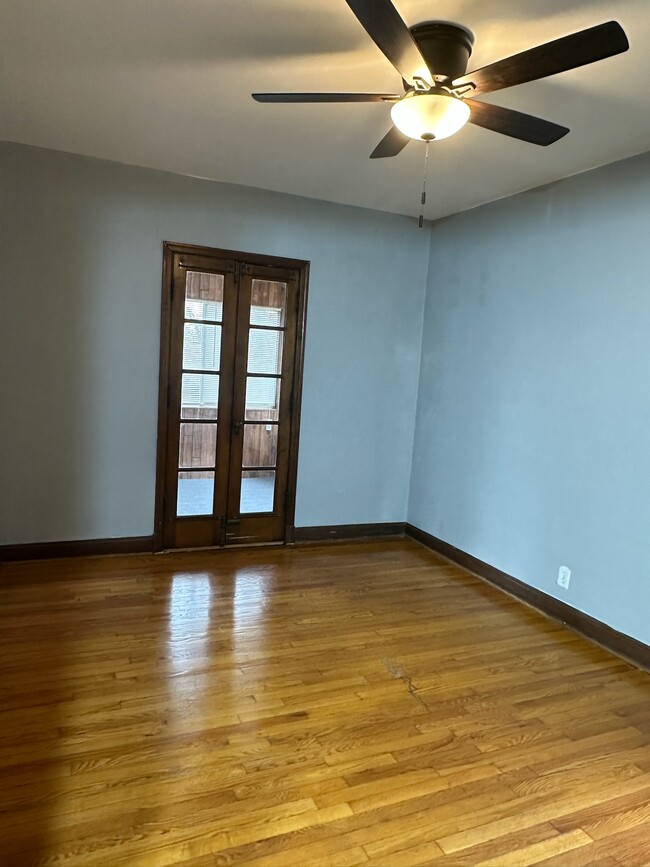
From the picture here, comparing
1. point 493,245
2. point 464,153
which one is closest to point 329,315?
point 493,245

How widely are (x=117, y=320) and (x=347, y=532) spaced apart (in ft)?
8.11

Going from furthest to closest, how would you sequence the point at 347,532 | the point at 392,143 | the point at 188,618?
the point at 347,532 → the point at 188,618 → the point at 392,143

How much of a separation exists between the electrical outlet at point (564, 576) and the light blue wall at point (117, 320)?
1.89 m

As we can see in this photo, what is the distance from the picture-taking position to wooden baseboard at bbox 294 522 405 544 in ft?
15.8

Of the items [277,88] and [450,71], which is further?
[277,88]

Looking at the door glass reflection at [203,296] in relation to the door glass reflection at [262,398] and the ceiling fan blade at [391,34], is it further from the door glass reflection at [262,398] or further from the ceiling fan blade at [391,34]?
the ceiling fan blade at [391,34]

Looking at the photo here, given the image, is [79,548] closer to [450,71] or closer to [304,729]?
[304,729]

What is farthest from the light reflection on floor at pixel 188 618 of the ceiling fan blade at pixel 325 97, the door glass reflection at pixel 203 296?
the ceiling fan blade at pixel 325 97

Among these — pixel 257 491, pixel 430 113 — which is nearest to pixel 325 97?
pixel 430 113

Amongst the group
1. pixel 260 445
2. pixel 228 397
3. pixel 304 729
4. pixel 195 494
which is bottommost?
pixel 304 729

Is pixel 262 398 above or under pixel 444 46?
under

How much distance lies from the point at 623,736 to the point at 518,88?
284 centimetres

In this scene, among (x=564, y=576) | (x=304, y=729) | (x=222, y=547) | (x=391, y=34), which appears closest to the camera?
(x=391, y=34)

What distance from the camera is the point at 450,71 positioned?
2.17m
